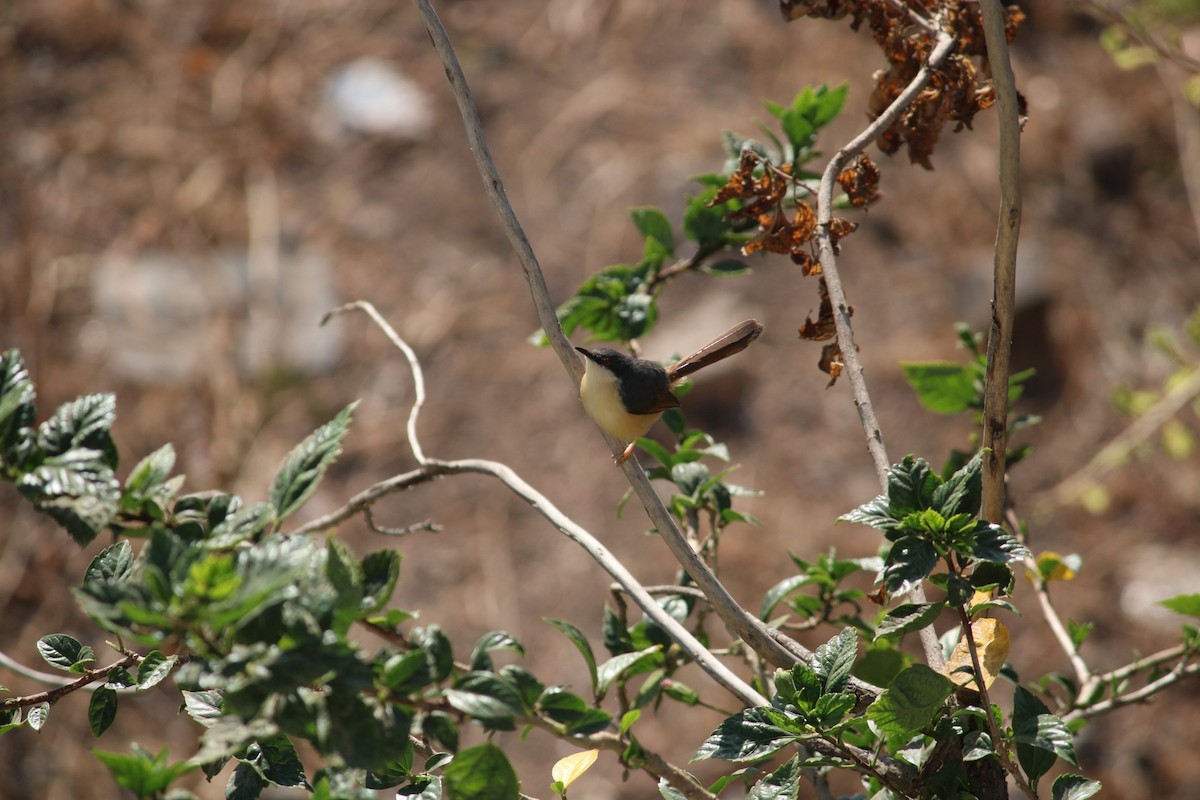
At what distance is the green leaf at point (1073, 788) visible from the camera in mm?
1515

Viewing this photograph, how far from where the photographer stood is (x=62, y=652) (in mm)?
1640

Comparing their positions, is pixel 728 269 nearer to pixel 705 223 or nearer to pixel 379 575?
pixel 705 223

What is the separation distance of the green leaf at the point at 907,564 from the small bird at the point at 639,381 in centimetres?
121

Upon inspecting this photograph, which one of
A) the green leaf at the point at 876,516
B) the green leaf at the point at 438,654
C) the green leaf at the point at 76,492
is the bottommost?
the green leaf at the point at 438,654

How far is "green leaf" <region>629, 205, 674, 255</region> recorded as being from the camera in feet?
7.47

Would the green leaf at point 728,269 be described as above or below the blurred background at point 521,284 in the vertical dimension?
above

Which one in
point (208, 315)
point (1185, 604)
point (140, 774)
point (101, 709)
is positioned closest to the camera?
point (140, 774)

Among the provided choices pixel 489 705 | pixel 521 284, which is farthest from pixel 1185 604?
pixel 521 284

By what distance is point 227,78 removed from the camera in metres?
7.09

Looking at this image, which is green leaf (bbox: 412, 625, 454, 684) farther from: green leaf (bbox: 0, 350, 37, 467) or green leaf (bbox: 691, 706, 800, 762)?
green leaf (bbox: 0, 350, 37, 467)

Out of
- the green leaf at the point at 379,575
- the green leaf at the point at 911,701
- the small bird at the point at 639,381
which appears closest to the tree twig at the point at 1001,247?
the green leaf at the point at 911,701

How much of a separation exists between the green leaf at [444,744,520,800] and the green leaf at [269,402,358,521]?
44 centimetres

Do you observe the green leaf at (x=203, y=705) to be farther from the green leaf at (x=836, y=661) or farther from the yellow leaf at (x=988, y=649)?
the yellow leaf at (x=988, y=649)

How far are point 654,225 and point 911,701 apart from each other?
1253mm
